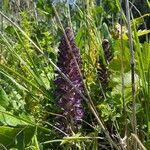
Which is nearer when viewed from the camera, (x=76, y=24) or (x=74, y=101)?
(x=74, y=101)

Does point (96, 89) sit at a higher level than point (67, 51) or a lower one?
lower

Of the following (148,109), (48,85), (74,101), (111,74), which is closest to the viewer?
(148,109)

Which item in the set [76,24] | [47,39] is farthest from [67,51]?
[76,24]

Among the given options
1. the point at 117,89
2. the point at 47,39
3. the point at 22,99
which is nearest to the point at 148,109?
the point at 117,89

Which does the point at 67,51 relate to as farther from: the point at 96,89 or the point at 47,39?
the point at 47,39

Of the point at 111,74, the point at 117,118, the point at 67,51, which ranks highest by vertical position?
the point at 67,51

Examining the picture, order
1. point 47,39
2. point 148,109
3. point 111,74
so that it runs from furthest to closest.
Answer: point 47,39, point 111,74, point 148,109
